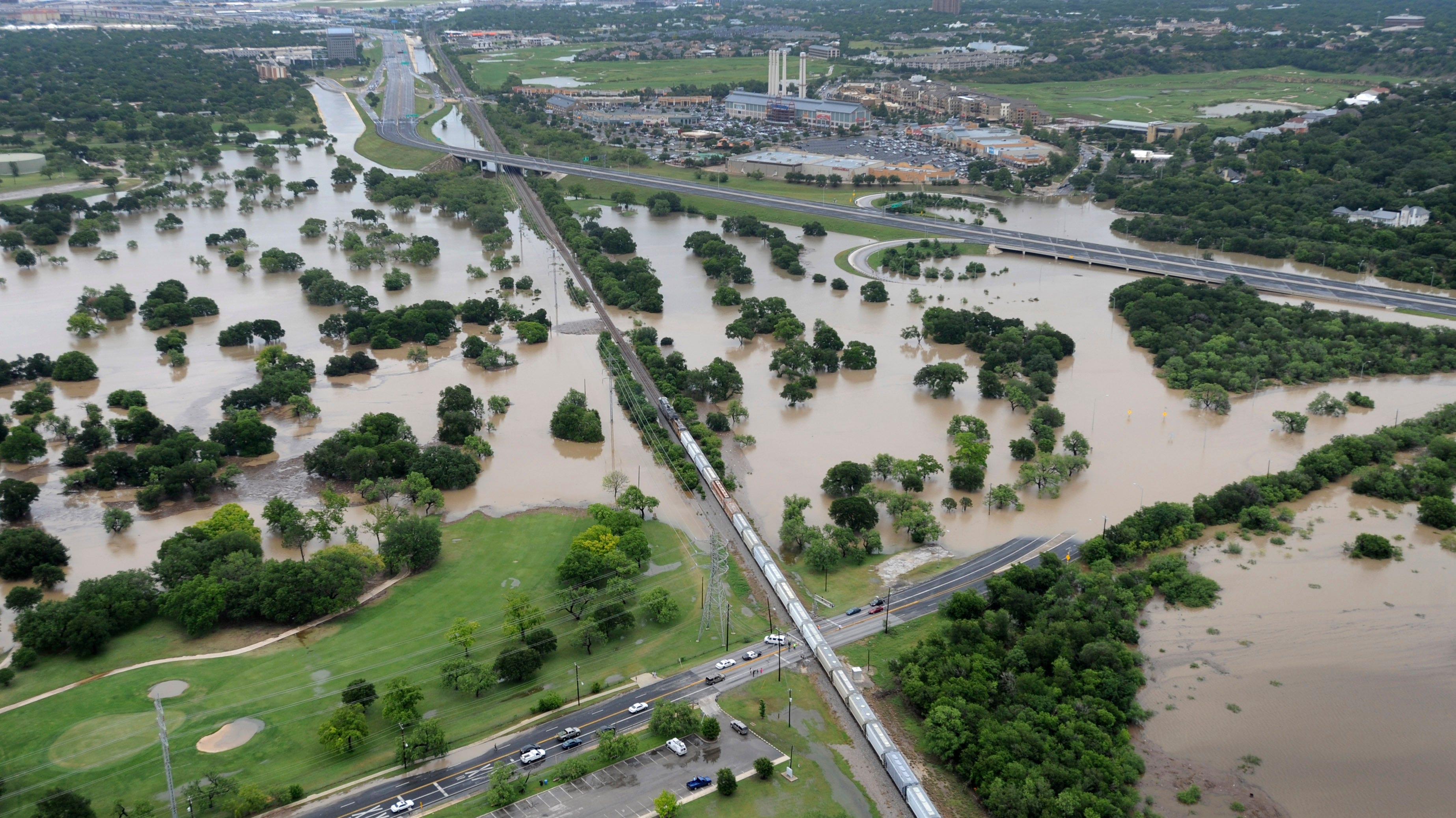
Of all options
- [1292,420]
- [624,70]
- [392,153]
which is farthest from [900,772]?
[624,70]

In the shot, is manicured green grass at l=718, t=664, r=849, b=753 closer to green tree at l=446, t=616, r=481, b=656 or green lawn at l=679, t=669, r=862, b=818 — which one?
green lawn at l=679, t=669, r=862, b=818

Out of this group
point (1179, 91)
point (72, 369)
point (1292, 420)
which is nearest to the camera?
point (1292, 420)

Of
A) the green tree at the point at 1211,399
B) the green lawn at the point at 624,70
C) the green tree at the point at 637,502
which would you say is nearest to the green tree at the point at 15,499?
the green tree at the point at 637,502

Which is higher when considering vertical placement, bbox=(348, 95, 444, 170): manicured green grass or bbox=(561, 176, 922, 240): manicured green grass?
bbox=(348, 95, 444, 170): manicured green grass

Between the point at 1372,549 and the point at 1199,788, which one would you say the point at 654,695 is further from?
the point at 1372,549

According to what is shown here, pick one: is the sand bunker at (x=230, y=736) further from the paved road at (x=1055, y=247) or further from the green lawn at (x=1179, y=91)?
the green lawn at (x=1179, y=91)

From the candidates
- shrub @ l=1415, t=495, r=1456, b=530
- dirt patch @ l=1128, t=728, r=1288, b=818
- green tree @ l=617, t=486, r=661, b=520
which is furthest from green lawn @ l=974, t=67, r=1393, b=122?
dirt patch @ l=1128, t=728, r=1288, b=818

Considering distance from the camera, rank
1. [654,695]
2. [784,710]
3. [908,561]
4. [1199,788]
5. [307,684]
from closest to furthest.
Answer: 1. [1199,788]
2. [784,710]
3. [654,695]
4. [307,684]
5. [908,561]
